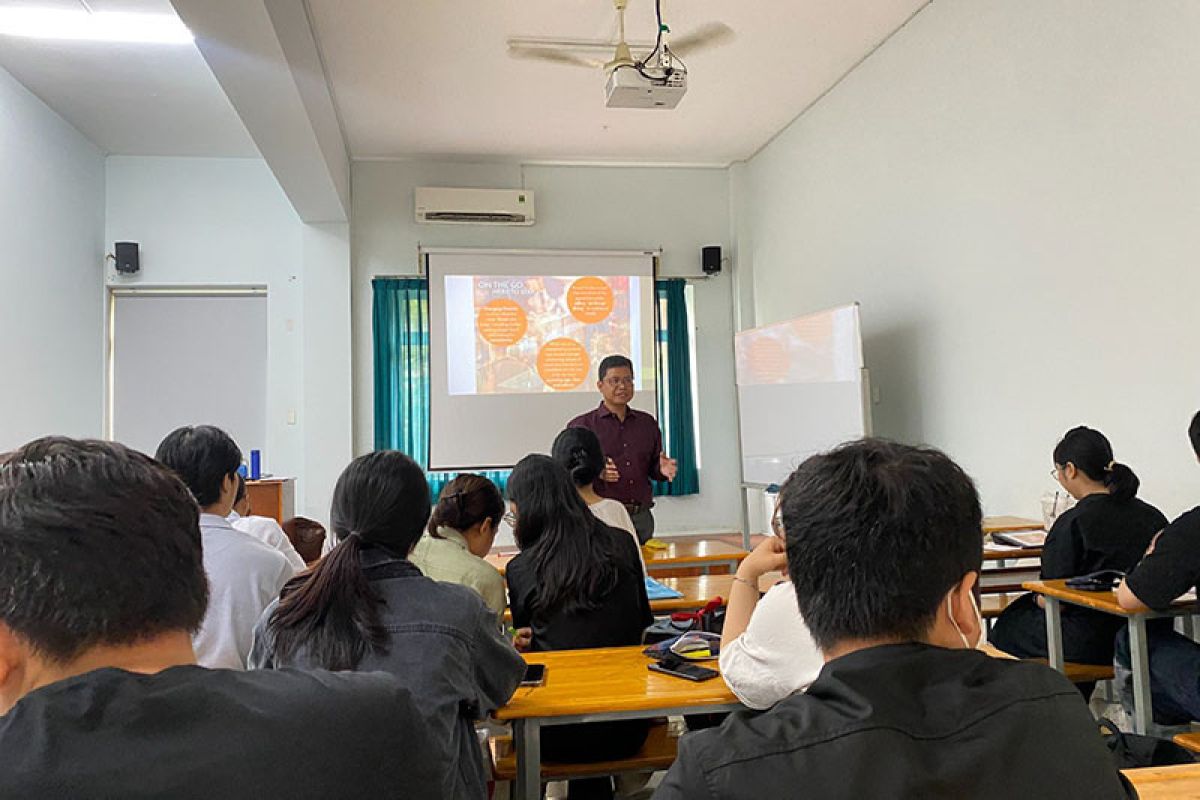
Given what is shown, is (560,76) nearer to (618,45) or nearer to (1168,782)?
(618,45)

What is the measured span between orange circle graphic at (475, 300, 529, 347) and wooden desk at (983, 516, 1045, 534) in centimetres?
386

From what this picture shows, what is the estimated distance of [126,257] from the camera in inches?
262

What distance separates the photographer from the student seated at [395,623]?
1.47 meters

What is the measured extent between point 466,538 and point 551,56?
11.7ft

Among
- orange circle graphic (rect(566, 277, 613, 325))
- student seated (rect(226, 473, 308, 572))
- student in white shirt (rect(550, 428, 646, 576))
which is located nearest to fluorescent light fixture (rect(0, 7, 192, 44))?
student seated (rect(226, 473, 308, 572))

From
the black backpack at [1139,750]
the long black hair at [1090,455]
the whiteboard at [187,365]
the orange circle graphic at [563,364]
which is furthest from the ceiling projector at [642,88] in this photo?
the whiteboard at [187,365]

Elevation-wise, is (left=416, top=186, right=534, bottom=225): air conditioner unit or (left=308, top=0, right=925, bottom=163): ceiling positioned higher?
(left=308, top=0, right=925, bottom=163): ceiling

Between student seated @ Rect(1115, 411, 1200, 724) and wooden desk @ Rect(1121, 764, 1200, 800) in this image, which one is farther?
student seated @ Rect(1115, 411, 1200, 724)

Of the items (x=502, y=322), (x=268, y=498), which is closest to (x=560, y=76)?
(x=502, y=322)

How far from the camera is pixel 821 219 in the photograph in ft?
19.8

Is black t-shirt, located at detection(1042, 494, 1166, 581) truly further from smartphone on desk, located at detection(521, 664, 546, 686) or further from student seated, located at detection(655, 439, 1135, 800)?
student seated, located at detection(655, 439, 1135, 800)

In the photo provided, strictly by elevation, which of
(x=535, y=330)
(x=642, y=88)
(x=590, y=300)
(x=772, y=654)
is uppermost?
(x=642, y=88)

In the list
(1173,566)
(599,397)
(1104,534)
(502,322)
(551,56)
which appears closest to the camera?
(1173,566)

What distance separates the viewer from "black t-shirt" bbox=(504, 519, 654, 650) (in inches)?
91.0
